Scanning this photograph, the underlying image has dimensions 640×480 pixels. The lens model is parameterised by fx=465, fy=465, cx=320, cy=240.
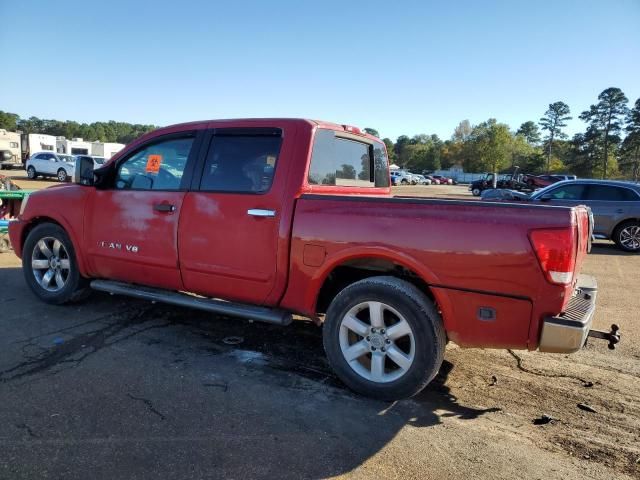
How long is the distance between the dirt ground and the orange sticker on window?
1528 mm

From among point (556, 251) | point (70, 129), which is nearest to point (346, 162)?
point (556, 251)

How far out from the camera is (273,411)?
121 inches

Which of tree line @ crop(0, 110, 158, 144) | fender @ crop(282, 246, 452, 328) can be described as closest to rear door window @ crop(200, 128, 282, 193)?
fender @ crop(282, 246, 452, 328)

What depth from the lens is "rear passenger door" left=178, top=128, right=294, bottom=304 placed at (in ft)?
12.1

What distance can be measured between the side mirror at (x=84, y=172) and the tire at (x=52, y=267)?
680 millimetres

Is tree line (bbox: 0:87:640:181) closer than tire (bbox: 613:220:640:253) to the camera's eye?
No

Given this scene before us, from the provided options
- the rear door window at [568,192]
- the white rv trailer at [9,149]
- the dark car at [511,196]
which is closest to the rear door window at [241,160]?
the dark car at [511,196]

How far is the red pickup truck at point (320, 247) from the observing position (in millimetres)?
2889

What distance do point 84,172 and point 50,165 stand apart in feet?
96.9

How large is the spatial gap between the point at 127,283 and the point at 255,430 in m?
2.50

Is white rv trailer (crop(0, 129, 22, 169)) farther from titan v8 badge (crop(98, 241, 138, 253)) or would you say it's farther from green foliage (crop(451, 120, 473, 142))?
green foliage (crop(451, 120, 473, 142))

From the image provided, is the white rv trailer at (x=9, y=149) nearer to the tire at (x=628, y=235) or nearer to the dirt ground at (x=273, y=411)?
the dirt ground at (x=273, y=411)

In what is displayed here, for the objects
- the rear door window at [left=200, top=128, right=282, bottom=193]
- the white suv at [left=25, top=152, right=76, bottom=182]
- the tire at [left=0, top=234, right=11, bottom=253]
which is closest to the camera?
the rear door window at [left=200, top=128, right=282, bottom=193]

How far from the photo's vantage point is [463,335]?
10.2 ft
